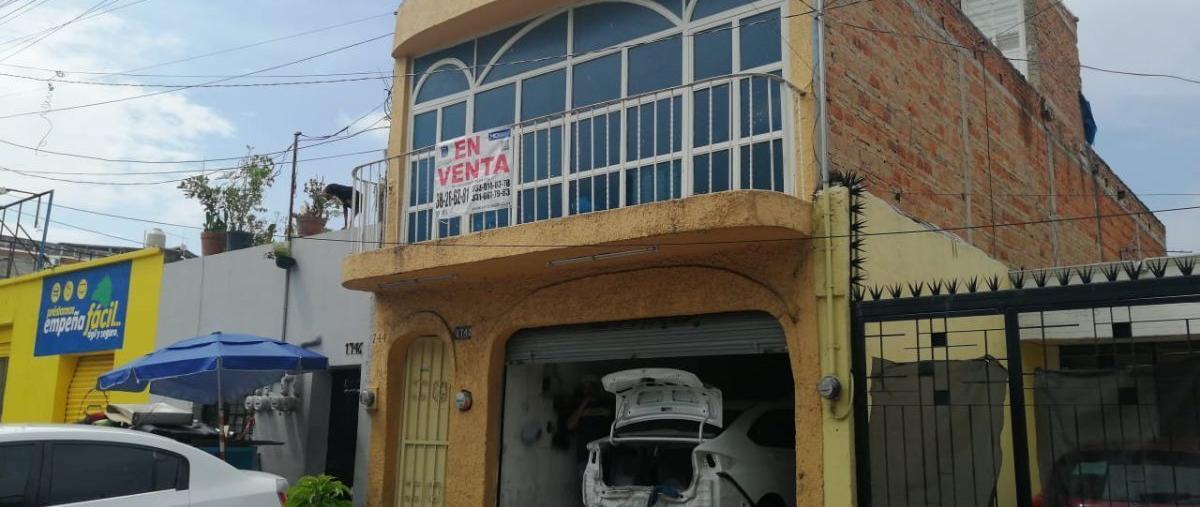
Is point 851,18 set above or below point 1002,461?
above

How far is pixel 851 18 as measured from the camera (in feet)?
31.2

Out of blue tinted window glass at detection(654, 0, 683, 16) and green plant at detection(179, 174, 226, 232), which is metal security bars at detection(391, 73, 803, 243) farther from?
green plant at detection(179, 174, 226, 232)

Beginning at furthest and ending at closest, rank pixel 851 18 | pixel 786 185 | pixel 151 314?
1. pixel 151 314
2. pixel 851 18
3. pixel 786 185

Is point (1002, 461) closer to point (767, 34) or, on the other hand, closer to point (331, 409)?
point (767, 34)

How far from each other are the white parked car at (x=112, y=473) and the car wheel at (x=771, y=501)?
4.16 metres

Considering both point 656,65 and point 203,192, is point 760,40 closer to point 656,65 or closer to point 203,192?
point 656,65

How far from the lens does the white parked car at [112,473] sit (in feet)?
20.7

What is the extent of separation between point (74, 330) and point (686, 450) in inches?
507

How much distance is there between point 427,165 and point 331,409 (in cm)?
367

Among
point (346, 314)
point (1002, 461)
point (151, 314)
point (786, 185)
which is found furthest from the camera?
point (151, 314)

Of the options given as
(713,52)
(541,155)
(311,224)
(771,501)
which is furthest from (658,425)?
(311,224)

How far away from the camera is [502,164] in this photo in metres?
10.3

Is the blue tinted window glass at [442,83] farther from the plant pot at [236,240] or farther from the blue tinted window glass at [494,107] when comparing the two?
the plant pot at [236,240]

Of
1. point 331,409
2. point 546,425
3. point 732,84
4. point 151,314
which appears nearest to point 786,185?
point 732,84
